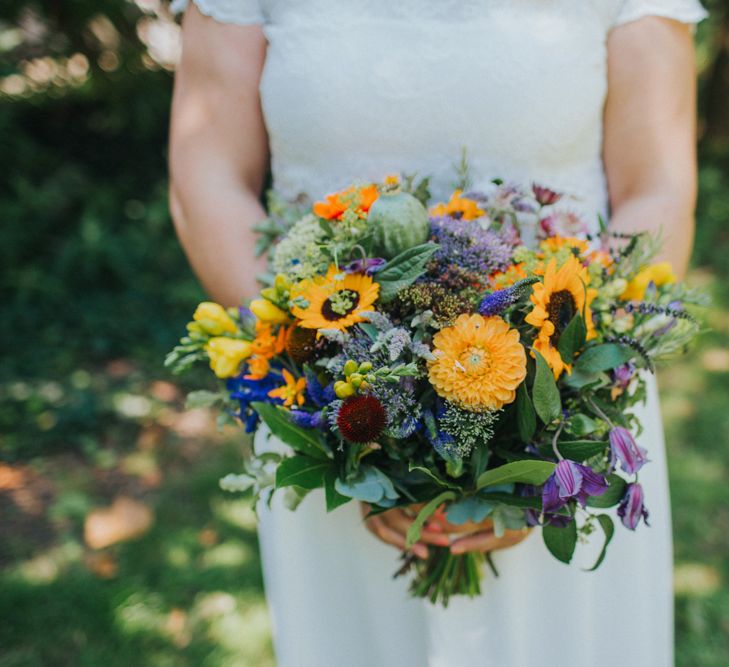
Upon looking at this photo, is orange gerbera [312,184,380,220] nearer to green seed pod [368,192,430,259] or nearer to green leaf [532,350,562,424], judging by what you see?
green seed pod [368,192,430,259]

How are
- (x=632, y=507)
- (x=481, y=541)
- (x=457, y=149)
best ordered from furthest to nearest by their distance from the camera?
(x=457, y=149)
(x=481, y=541)
(x=632, y=507)

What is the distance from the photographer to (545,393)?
0.88 m

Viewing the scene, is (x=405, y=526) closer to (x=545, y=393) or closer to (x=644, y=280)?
(x=545, y=393)

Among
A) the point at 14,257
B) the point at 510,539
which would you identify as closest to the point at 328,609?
the point at 510,539

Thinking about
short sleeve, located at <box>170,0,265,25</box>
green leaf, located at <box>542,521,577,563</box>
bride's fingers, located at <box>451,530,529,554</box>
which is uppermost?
short sleeve, located at <box>170,0,265,25</box>

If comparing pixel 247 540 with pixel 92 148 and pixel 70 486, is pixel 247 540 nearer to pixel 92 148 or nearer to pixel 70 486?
pixel 70 486

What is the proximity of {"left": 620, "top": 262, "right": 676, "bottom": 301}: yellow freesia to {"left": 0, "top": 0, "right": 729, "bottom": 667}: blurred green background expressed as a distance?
1632mm

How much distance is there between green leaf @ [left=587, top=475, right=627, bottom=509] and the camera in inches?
38.8

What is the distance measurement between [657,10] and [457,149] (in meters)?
0.41

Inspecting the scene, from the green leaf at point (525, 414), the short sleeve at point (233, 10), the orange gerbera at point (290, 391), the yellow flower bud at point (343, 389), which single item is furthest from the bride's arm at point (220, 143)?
the green leaf at point (525, 414)

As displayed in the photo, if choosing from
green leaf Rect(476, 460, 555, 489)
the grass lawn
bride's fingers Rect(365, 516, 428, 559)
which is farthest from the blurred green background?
green leaf Rect(476, 460, 555, 489)

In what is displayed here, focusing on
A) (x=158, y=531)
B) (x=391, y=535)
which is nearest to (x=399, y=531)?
(x=391, y=535)

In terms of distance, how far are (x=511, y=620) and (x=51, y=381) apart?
9.00ft

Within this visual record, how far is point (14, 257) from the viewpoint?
151 inches
